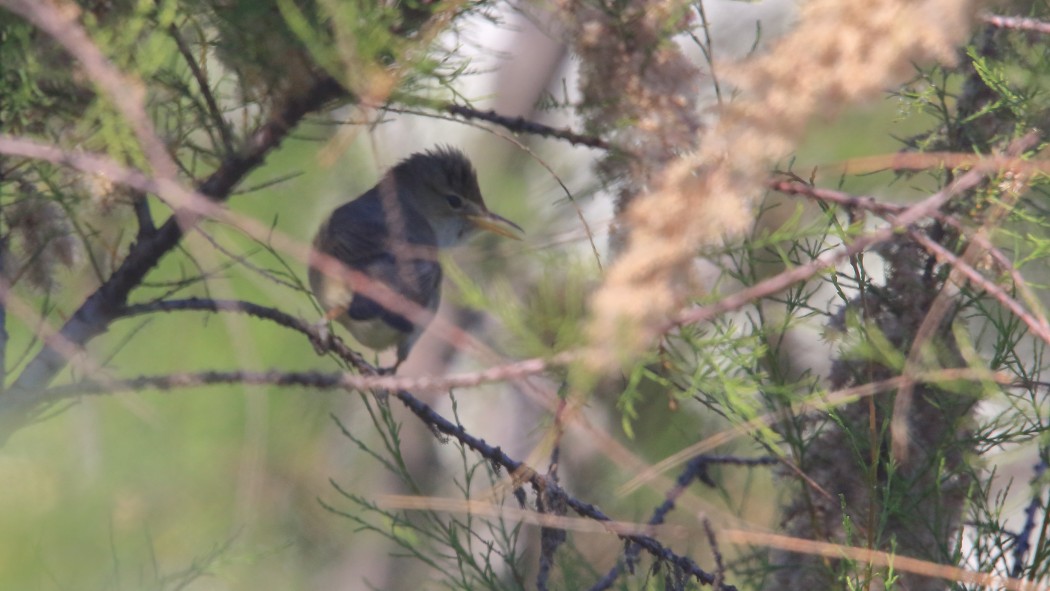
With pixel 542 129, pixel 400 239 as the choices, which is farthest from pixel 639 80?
pixel 400 239

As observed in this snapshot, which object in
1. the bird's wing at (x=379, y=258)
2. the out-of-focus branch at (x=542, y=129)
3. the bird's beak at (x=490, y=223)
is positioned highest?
the bird's beak at (x=490, y=223)

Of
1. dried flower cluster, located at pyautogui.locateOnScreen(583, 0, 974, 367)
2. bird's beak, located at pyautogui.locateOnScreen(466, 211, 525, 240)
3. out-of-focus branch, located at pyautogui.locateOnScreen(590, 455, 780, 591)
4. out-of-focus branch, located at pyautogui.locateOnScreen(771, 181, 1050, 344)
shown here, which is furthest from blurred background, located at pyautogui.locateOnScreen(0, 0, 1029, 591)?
dried flower cluster, located at pyautogui.locateOnScreen(583, 0, 974, 367)

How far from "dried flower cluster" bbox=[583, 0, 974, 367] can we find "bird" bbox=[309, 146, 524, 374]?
1.43 metres

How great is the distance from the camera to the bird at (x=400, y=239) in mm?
3275

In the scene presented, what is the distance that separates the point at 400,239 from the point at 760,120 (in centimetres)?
213

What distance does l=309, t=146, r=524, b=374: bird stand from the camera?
10.7ft

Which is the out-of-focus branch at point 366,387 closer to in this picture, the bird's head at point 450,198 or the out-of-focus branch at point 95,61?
the out-of-focus branch at point 95,61

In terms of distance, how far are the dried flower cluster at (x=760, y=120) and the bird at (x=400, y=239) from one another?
1.43 m

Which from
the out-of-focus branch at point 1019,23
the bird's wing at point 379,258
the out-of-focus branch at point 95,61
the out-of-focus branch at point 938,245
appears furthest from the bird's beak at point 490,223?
the out-of-focus branch at point 95,61

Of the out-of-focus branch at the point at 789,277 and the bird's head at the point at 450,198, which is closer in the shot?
the out-of-focus branch at the point at 789,277

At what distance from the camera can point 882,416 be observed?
2248 millimetres

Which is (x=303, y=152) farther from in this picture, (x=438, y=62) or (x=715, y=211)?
(x=715, y=211)

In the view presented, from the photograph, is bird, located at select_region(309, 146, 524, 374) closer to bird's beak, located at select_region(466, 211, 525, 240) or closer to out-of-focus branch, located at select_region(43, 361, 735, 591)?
bird's beak, located at select_region(466, 211, 525, 240)

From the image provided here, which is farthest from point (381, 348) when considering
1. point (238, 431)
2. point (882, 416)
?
point (238, 431)
